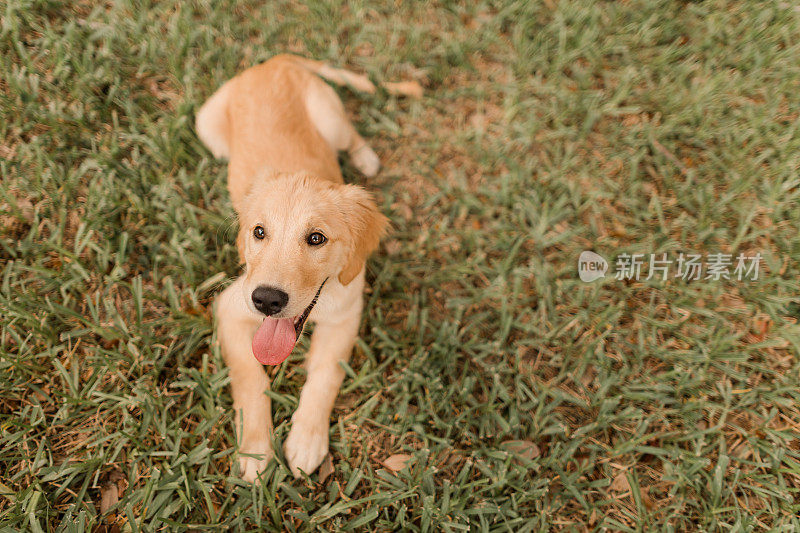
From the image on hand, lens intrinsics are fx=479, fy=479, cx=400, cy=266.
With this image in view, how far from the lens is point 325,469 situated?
230 cm

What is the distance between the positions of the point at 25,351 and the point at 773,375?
12.8 feet

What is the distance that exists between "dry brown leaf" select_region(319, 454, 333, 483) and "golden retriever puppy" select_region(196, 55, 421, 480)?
56mm

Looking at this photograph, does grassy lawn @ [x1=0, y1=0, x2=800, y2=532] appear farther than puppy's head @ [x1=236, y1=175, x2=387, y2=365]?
Yes

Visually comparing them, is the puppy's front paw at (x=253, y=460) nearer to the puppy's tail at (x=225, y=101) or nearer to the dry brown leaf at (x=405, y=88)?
the puppy's tail at (x=225, y=101)

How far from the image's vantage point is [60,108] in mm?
2879

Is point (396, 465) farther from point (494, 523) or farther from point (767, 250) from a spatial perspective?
point (767, 250)

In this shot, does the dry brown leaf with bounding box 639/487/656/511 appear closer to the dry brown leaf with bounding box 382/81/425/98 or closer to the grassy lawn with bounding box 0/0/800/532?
the grassy lawn with bounding box 0/0/800/532

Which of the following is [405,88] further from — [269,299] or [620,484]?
[620,484]


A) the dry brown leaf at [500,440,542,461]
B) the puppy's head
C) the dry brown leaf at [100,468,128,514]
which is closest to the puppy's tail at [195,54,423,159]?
the puppy's head

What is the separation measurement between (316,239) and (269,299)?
1.08ft

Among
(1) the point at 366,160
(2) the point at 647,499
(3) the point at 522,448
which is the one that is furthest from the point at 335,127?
(2) the point at 647,499

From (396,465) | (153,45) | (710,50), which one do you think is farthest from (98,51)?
(710,50)

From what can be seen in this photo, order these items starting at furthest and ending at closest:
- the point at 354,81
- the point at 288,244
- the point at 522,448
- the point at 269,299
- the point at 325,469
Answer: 1. the point at 354,81
2. the point at 522,448
3. the point at 325,469
4. the point at 288,244
5. the point at 269,299

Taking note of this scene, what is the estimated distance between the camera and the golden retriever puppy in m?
1.91
